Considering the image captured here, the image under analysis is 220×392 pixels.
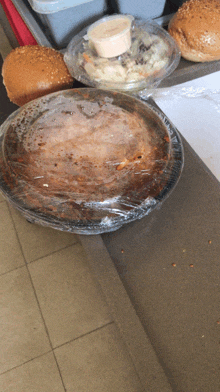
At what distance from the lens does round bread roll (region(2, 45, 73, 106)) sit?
44.2 inches

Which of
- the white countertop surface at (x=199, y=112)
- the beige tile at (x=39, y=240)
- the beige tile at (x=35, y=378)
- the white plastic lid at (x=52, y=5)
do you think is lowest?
the beige tile at (x=35, y=378)

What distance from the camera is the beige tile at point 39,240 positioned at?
1537 millimetres

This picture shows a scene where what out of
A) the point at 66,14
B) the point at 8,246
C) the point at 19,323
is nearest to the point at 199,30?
the point at 66,14

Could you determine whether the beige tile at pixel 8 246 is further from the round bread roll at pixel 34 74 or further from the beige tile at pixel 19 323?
the round bread roll at pixel 34 74

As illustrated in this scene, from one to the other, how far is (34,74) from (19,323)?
1.16 meters

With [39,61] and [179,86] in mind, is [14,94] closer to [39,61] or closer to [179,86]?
[39,61]

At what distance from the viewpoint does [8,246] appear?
5.15 ft

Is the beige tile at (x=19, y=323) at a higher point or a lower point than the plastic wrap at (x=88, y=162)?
lower

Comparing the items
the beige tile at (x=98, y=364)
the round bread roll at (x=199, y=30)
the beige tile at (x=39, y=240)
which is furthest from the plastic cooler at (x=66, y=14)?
the beige tile at (x=98, y=364)

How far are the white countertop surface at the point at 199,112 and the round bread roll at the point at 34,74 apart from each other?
423 mm

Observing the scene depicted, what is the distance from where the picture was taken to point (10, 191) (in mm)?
787

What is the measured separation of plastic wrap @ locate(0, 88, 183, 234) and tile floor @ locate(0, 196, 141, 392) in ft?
2.41

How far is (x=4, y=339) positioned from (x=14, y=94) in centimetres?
114

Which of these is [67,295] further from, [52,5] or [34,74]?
[52,5]
